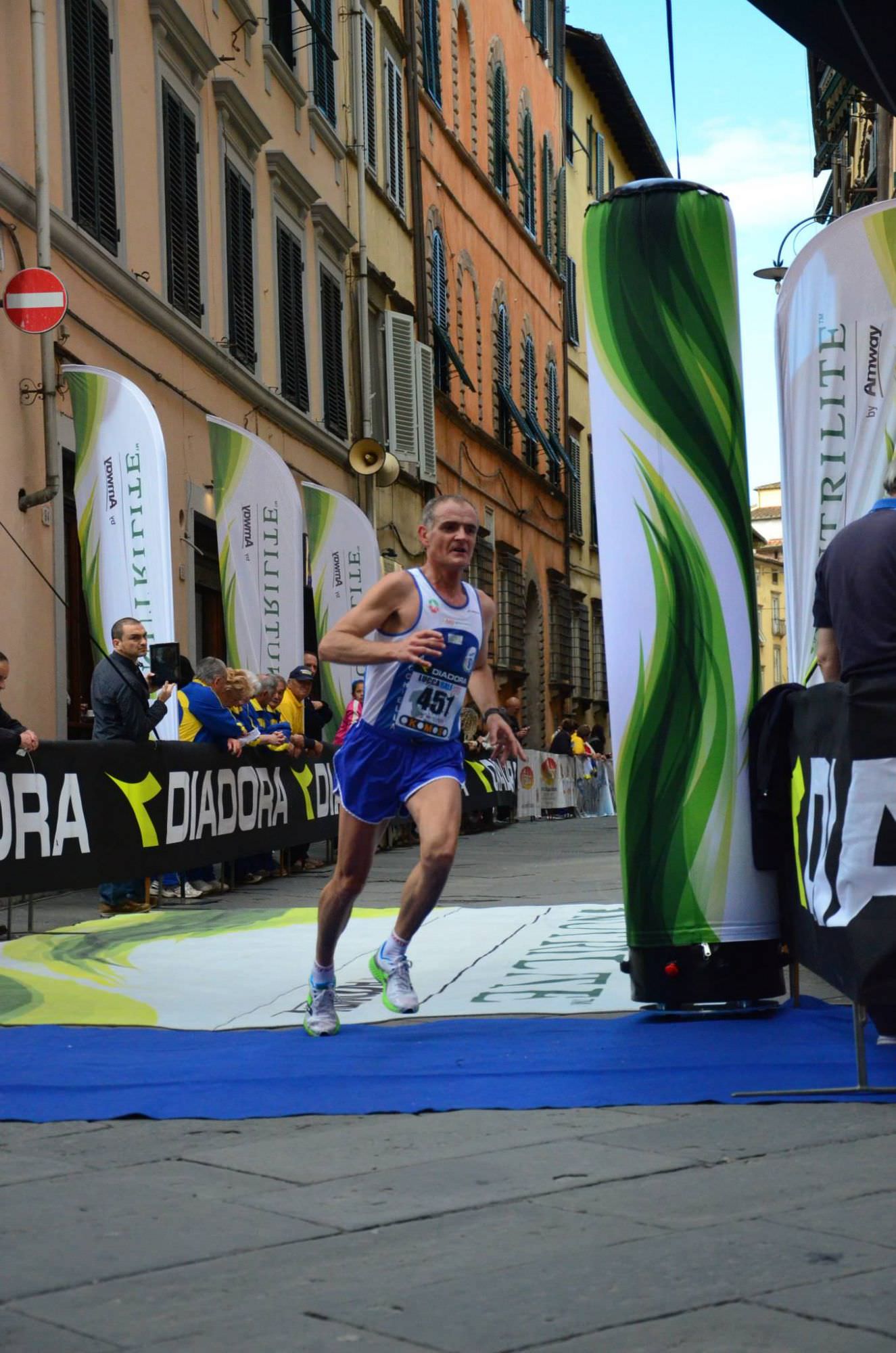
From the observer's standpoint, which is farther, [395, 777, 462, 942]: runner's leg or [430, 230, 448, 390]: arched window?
[430, 230, 448, 390]: arched window

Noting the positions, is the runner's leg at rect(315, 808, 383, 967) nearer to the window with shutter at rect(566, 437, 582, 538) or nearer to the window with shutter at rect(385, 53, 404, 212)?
the window with shutter at rect(385, 53, 404, 212)

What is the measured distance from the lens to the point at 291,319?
24078 mm

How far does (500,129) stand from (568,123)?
29.5 feet

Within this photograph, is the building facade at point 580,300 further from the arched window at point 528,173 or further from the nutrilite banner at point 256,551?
the nutrilite banner at point 256,551

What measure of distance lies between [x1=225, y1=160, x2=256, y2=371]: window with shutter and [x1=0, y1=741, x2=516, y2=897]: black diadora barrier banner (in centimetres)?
700

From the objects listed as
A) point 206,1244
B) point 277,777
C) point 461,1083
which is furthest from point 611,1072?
point 277,777

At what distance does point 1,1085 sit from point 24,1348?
9.02 feet

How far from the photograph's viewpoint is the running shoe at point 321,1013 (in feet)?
22.0

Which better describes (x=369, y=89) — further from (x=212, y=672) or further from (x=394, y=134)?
(x=212, y=672)

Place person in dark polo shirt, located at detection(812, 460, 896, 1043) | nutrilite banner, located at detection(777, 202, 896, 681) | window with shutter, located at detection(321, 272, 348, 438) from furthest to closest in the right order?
window with shutter, located at detection(321, 272, 348, 438)
nutrilite banner, located at detection(777, 202, 896, 681)
person in dark polo shirt, located at detection(812, 460, 896, 1043)

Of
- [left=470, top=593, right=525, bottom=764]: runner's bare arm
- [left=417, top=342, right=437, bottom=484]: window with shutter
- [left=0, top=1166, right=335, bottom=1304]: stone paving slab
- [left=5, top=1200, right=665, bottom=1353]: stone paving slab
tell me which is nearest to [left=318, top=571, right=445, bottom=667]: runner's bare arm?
[left=470, top=593, right=525, bottom=764]: runner's bare arm

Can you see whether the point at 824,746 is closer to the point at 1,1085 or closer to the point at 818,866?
the point at 818,866

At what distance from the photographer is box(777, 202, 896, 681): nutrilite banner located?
9.85 metres

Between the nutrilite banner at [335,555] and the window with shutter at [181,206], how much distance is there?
2.20 meters
